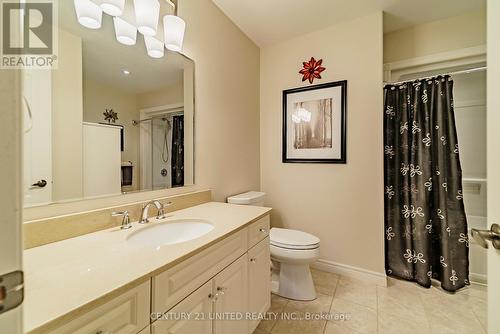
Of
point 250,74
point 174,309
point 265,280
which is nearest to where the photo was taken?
point 174,309

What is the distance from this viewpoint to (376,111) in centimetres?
195

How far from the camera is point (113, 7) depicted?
1.08 metres

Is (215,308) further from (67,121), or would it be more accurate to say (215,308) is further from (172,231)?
(67,121)

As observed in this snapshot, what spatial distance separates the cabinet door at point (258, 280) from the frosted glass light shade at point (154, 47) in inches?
52.1

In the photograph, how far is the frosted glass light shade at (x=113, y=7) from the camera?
41.9 inches

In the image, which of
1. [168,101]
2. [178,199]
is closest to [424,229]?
[178,199]

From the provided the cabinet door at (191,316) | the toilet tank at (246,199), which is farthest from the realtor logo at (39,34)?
the toilet tank at (246,199)

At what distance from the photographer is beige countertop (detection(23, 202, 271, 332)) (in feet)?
1.65

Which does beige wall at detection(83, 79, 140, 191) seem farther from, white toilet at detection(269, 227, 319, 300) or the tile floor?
the tile floor

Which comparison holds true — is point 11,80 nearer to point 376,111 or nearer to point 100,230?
point 100,230

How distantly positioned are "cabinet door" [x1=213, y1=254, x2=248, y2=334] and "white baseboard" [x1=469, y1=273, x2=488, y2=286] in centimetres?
207

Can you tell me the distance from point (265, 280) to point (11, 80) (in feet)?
4.82

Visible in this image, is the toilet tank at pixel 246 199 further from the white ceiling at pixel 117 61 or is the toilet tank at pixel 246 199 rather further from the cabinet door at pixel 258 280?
the white ceiling at pixel 117 61
